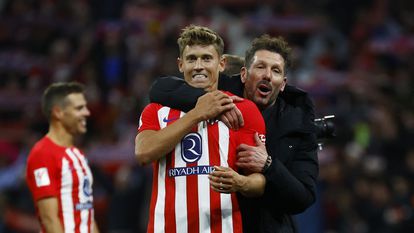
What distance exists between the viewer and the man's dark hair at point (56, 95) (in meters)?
6.39

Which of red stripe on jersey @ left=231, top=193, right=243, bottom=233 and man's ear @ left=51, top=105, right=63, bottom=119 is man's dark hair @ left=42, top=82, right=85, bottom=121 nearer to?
man's ear @ left=51, top=105, right=63, bottom=119

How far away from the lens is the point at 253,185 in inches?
162

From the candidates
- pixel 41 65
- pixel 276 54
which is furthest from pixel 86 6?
pixel 276 54

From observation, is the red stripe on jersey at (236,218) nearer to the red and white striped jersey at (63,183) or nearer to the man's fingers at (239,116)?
the man's fingers at (239,116)

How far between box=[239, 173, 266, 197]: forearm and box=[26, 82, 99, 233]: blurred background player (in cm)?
214

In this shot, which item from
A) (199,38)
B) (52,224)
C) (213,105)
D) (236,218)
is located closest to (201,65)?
(199,38)

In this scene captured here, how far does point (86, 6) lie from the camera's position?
13703 millimetres

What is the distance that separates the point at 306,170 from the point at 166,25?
27.8 ft

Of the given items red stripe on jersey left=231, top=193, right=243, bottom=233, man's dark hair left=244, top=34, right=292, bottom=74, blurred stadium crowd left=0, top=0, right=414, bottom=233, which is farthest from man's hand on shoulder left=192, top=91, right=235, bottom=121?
blurred stadium crowd left=0, top=0, right=414, bottom=233

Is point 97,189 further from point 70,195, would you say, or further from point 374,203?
point 70,195

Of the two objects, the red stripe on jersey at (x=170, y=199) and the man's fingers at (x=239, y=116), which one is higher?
the man's fingers at (x=239, y=116)

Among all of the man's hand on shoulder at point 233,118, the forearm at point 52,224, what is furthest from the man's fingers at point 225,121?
the forearm at point 52,224

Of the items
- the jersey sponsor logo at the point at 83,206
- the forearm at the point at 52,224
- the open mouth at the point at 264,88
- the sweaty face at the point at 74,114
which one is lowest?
the forearm at the point at 52,224

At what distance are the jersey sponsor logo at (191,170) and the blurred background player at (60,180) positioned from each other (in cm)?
192
